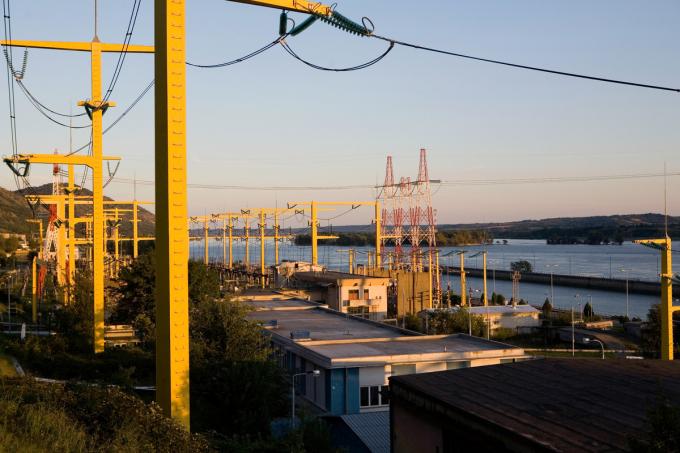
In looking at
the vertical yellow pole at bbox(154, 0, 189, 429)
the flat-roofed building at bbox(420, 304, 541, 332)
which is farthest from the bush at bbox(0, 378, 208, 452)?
the flat-roofed building at bbox(420, 304, 541, 332)

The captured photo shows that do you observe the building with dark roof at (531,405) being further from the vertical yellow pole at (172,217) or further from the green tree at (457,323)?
the green tree at (457,323)

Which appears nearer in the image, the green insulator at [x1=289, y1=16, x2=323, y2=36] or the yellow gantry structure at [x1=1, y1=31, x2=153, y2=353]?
the green insulator at [x1=289, y1=16, x2=323, y2=36]

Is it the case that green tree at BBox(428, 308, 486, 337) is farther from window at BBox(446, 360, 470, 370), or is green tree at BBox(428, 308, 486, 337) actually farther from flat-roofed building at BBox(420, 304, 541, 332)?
window at BBox(446, 360, 470, 370)

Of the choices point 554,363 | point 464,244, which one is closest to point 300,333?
point 554,363

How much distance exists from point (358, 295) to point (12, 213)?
234 feet

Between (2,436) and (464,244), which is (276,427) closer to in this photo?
(2,436)

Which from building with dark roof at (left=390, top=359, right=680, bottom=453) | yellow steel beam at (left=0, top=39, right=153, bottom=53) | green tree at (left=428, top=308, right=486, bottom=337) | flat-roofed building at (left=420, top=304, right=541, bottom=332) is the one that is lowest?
flat-roofed building at (left=420, top=304, right=541, bottom=332)

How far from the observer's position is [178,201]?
623 centimetres

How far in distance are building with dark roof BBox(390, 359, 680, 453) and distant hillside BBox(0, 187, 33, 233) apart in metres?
80.6

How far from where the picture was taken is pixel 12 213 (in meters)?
89.6

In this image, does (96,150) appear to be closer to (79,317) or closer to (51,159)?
(51,159)

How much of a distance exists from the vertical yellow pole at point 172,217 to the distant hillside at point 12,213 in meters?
80.6

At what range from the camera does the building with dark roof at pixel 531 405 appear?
18.0 feet

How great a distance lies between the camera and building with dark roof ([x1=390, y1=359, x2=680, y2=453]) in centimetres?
548
